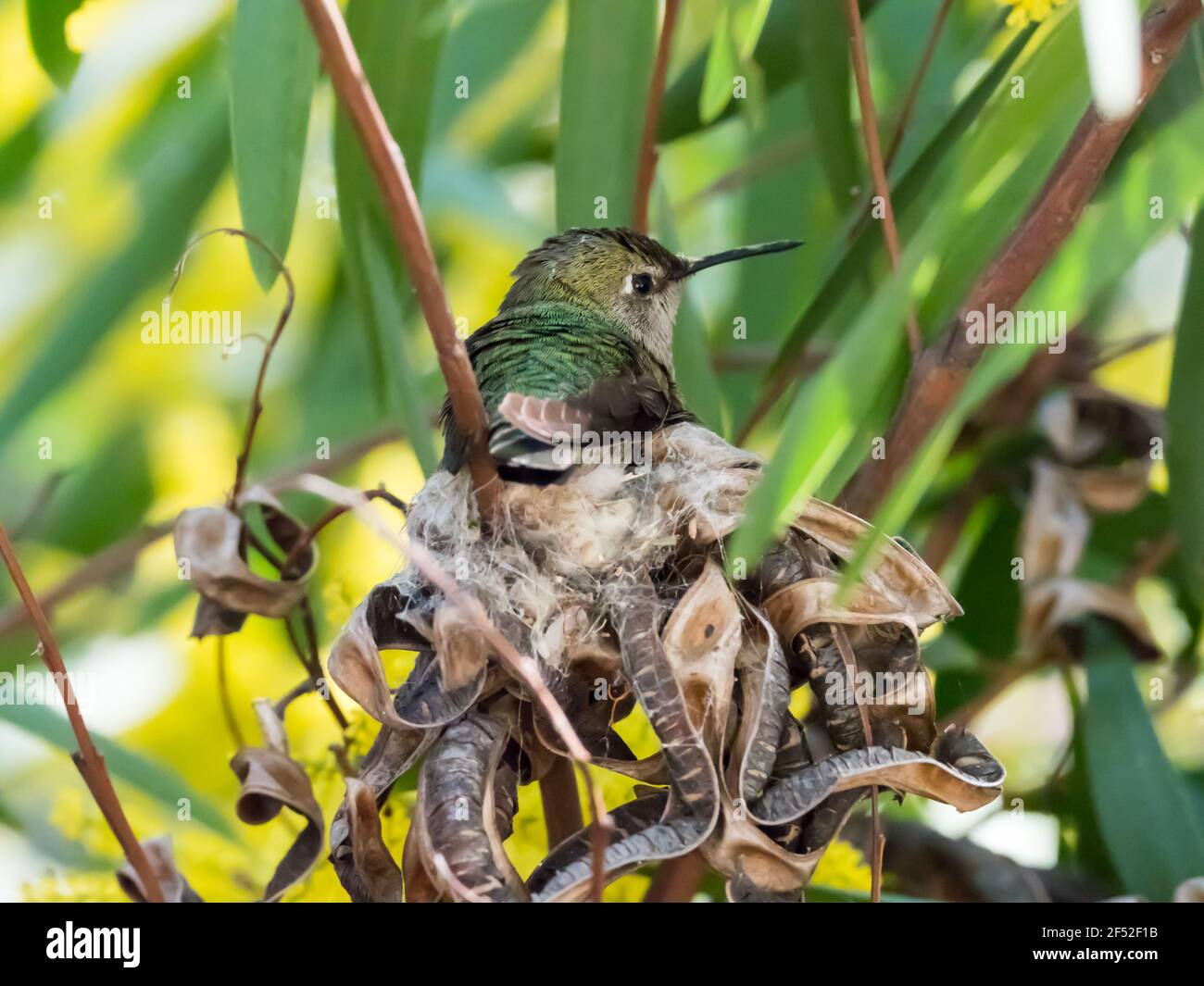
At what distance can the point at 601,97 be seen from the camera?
2.08 meters

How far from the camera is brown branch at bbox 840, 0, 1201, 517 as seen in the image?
1564 millimetres

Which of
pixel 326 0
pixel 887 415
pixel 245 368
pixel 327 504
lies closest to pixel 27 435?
pixel 245 368

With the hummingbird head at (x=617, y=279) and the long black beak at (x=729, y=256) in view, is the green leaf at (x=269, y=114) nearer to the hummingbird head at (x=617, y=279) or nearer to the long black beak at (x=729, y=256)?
the hummingbird head at (x=617, y=279)

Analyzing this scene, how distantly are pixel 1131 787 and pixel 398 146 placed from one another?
55.3 inches

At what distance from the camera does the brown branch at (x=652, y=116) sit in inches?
74.0

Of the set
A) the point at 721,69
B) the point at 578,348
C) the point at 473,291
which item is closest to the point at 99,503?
the point at 473,291

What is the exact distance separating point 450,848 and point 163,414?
223cm

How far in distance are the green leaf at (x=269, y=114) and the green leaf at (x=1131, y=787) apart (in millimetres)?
1416

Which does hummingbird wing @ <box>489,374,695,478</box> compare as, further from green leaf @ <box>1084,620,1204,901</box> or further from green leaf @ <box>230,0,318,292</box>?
green leaf @ <box>1084,620,1204,901</box>

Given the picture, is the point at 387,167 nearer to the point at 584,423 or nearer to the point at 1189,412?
the point at 584,423

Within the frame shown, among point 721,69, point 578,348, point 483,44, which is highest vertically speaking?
point 483,44

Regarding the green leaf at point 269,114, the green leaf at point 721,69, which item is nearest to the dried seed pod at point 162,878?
the green leaf at point 269,114

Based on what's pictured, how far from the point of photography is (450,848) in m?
1.28
